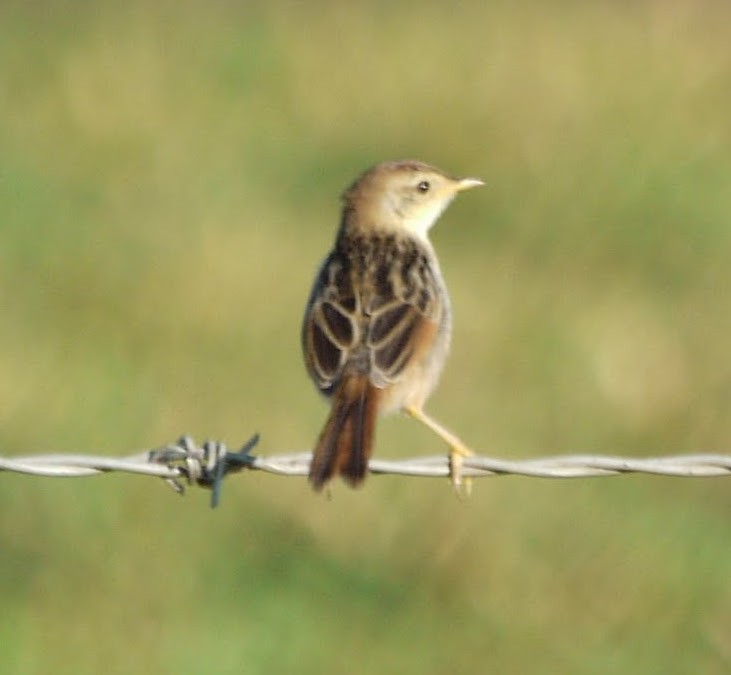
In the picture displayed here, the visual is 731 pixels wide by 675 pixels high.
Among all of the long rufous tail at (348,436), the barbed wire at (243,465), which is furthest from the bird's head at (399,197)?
the barbed wire at (243,465)

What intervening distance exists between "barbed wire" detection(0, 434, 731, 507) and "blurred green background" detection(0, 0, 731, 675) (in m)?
1.95

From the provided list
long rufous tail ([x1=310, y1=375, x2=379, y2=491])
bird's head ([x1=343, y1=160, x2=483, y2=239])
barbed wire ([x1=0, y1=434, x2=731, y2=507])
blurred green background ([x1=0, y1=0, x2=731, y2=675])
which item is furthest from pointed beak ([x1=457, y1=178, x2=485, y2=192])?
barbed wire ([x1=0, y1=434, x2=731, y2=507])

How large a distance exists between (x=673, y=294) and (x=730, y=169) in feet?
5.14

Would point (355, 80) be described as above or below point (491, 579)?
above

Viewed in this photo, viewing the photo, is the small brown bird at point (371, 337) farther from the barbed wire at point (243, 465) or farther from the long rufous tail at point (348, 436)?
the barbed wire at point (243, 465)

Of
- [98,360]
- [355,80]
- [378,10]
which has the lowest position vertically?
[98,360]

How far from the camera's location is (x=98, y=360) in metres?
9.74

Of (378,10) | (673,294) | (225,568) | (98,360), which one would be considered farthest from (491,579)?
(378,10)

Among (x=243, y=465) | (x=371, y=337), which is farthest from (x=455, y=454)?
(x=243, y=465)

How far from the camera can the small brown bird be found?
616cm

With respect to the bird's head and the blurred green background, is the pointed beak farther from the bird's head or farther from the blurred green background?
the blurred green background

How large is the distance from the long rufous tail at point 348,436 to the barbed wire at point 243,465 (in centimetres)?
11

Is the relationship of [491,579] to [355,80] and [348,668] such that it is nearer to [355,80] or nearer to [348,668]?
[348,668]

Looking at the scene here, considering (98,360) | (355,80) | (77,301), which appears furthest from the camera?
(355,80)
